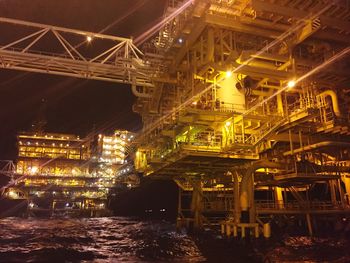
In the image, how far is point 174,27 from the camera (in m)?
24.7

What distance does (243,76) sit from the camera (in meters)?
23.5

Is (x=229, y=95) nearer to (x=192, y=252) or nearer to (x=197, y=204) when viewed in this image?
(x=192, y=252)

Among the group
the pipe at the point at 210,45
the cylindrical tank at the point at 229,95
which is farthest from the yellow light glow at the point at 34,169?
the pipe at the point at 210,45

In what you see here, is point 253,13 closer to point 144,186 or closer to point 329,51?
point 329,51

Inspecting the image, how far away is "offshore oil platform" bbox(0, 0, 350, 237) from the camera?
19844 mm

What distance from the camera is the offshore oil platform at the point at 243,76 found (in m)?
19.8

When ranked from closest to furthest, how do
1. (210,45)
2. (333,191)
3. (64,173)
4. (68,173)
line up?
(210,45) < (333,191) < (68,173) < (64,173)

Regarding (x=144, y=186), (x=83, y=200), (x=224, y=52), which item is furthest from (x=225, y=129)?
(x=83, y=200)

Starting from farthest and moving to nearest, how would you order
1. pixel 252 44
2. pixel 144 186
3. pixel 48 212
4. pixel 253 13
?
pixel 48 212 → pixel 144 186 → pixel 252 44 → pixel 253 13

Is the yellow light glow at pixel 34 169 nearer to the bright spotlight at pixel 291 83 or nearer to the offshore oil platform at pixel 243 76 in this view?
the offshore oil platform at pixel 243 76

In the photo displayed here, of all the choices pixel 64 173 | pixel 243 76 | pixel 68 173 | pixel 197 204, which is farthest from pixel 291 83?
pixel 64 173

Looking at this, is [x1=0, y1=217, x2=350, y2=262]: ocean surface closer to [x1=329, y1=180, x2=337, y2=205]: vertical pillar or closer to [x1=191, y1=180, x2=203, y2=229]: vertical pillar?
[x1=329, y1=180, x2=337, y2=205]: vertical pillar

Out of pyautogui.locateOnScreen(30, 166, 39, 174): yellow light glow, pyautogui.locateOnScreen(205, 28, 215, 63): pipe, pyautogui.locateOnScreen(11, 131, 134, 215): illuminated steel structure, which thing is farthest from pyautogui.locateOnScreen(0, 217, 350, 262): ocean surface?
pyautogui.locateOnScreen(30, 166, 39, 174): yellow light glow

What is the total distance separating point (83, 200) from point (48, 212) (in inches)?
354
